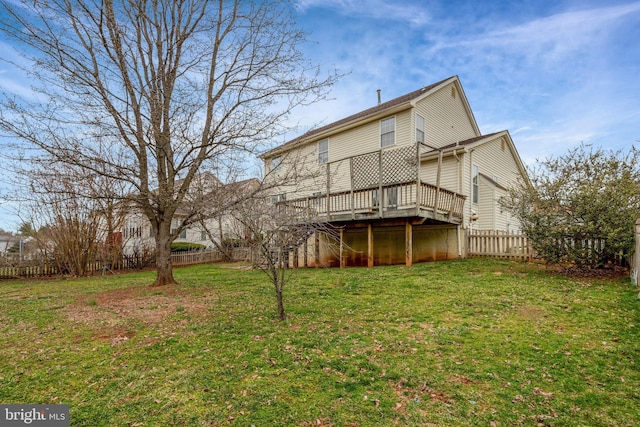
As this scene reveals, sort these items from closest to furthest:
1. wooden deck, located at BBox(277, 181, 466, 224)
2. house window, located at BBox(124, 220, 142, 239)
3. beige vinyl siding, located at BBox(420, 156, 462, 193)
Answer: wooden deck, located at BBox(277, 181, 466, 224) < beige vinyl siding, located at BBox(420, 156, 462, 193) < house window, located at BBox(124, 220, 142, 239)

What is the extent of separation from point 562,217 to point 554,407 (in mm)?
7017

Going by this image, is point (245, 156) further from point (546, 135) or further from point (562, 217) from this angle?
point (546, 135)

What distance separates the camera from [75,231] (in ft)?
47.0

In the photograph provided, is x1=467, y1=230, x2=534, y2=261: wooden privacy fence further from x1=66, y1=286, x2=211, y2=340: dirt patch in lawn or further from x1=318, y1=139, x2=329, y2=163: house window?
x1=66, y1=286, x2=211, y2=340: dirt patch in lawn

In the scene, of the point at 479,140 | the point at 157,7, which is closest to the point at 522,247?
the point at 479,140

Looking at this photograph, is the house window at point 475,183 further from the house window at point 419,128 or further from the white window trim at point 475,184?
the house window at point 419,128

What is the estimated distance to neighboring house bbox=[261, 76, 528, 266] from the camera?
11.3 meters

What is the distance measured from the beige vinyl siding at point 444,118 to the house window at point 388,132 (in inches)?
37.8

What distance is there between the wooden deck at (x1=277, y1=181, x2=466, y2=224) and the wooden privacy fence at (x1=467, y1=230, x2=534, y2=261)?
3.36 ft

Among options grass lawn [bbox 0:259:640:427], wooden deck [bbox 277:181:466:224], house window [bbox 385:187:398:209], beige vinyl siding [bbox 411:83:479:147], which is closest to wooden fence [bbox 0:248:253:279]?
wooden deck [bbox 277:181:466:224]

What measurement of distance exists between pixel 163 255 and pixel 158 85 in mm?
4641

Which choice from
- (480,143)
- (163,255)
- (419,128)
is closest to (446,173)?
(480,143)

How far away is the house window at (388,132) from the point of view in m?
14.6

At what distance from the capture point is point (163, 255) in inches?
365
